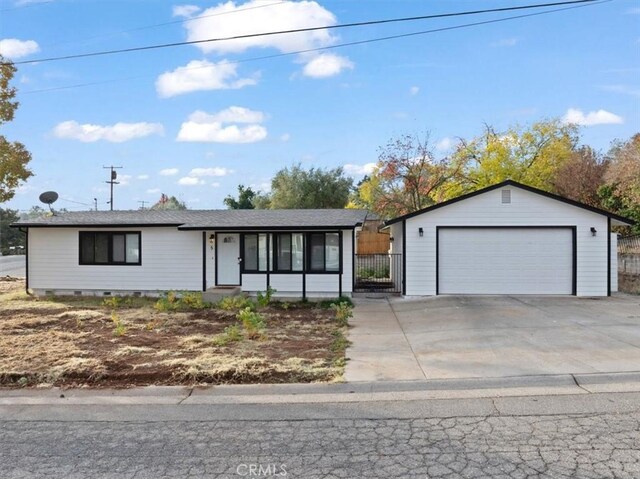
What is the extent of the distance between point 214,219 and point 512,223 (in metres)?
9.42

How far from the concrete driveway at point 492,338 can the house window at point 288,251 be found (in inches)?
119

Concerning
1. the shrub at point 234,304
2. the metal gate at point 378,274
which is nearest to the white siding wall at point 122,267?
the shrub at point 234,304

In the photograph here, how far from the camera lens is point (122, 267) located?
53.8ft

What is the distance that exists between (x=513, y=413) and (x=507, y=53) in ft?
38.2

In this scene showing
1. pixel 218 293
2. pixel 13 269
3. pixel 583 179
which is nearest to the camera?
pixel 218 293

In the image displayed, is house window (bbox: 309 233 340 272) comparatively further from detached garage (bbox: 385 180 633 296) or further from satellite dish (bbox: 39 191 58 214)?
satellite dish (bbox: 39 191 58 214)

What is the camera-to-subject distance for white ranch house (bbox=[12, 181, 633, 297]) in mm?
14727

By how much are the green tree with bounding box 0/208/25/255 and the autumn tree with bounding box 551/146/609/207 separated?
4847cm

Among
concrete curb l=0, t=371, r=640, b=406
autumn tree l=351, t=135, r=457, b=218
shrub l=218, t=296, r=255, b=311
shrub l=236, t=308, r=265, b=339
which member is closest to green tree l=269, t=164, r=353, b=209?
autumn tree l=351, t=135, r=457, b=218

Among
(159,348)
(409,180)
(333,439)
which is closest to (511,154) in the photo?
(409,180)

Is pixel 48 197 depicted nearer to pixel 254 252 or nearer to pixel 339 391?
pixel 254 252

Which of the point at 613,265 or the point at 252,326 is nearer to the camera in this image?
the point at 252,326

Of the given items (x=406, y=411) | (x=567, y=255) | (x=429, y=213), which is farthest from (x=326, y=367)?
(x=567, y=255)

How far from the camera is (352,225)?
14531 mm
